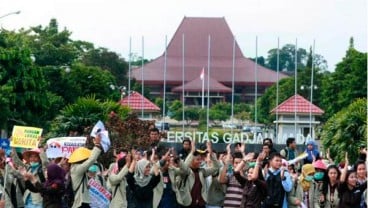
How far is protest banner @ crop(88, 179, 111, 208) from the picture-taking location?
62.4 ft

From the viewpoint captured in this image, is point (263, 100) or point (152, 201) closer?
point (152, 201)

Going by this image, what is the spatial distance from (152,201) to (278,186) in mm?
2393

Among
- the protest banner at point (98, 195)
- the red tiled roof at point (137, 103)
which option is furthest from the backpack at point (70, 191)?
the red tiled roof at point (137, 103)

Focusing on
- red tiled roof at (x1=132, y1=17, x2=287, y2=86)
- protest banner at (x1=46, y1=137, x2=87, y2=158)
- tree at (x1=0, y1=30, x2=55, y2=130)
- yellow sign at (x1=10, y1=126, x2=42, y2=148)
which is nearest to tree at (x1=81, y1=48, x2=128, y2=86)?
red tiled roof at (x1=132, y1=17, x2=287, y2=86)

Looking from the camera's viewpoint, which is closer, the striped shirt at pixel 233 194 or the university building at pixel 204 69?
the striped shirt at pixel 233 194

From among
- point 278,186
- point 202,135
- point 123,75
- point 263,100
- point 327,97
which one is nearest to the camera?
point 278,186

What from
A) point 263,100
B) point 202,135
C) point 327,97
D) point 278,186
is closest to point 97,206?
point 278,186

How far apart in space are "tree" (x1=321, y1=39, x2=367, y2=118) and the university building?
45.9m

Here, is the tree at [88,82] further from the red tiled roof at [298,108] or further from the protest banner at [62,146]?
the protest banner at [62,146]

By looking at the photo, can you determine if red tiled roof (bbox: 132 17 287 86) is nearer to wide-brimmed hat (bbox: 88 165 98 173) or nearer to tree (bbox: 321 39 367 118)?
tree (bbox: 321 39 367 118)

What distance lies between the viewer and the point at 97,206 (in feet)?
62.7

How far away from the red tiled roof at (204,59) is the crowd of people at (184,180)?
370 feet

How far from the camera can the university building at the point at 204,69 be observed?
13438 centimetres

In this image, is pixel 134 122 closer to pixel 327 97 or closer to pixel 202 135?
pixel 202 135
